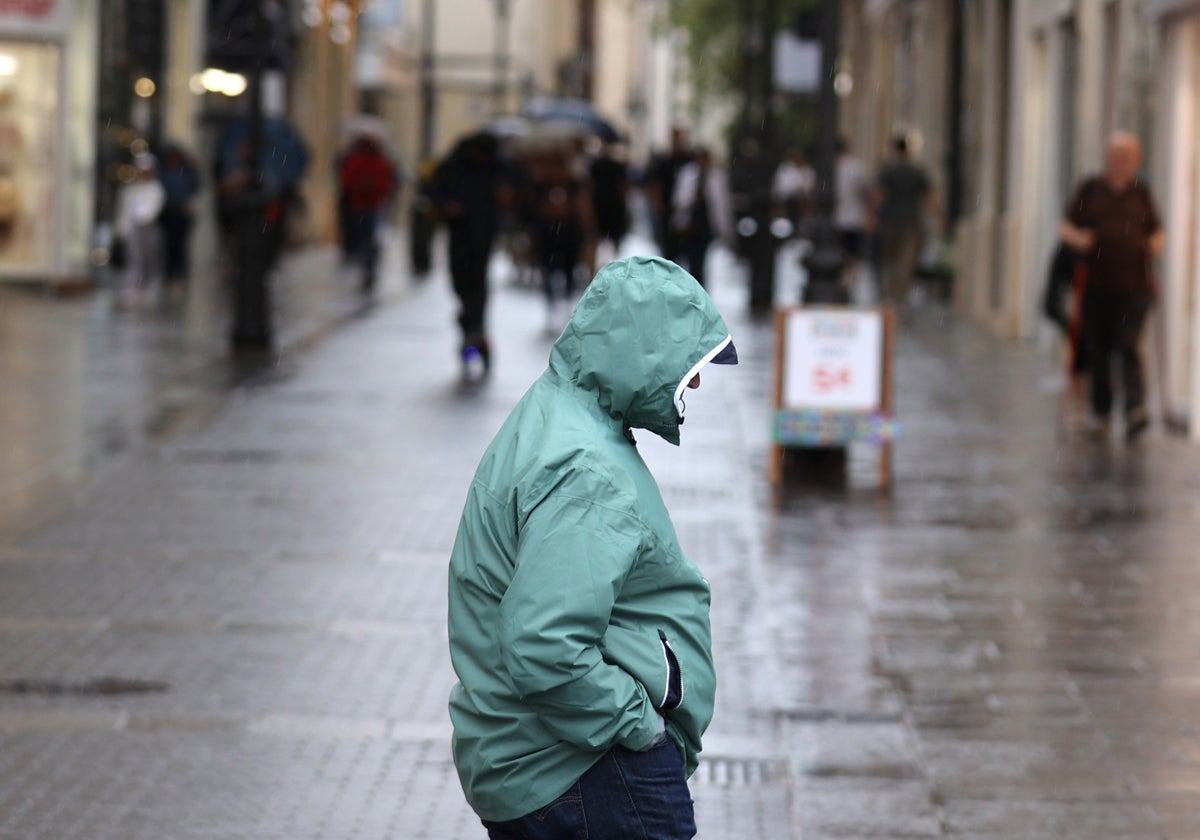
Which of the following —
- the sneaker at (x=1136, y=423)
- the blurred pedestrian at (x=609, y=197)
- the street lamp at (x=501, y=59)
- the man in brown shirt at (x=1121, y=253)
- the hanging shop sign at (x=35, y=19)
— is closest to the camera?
the man in brown shirt at (x=1121, y=253)

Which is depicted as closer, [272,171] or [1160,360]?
[1160,360]

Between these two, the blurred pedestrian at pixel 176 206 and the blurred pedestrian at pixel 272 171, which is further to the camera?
the blurred pedestrian at pixel 272 171

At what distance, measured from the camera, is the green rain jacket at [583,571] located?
311cm

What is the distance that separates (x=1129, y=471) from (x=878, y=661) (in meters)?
5.35

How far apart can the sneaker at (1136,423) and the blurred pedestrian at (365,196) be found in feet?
49.6

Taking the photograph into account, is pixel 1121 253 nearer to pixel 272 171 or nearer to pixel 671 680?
pixel 671 680

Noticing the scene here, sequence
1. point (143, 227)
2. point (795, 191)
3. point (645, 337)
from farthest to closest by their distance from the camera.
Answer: point (795, 191) < point (143, 227) < point (645, 337)

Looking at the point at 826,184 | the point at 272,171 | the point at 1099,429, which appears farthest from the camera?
the point at 272,171

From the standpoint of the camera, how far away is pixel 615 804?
10.8 ft

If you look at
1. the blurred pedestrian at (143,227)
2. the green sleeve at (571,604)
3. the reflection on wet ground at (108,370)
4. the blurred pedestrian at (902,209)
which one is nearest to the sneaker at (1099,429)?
the reflection on wet ground at (108,370)

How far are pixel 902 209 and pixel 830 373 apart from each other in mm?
14014

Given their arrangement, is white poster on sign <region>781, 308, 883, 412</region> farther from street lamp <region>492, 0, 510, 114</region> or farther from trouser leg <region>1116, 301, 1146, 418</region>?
street lamp <region>492, 0, 510, 114</region>

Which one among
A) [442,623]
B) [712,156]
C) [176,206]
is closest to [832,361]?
[442,623]

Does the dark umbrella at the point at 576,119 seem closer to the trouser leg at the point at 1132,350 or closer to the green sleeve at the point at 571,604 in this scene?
the trouser leg at the point at 1132,350
